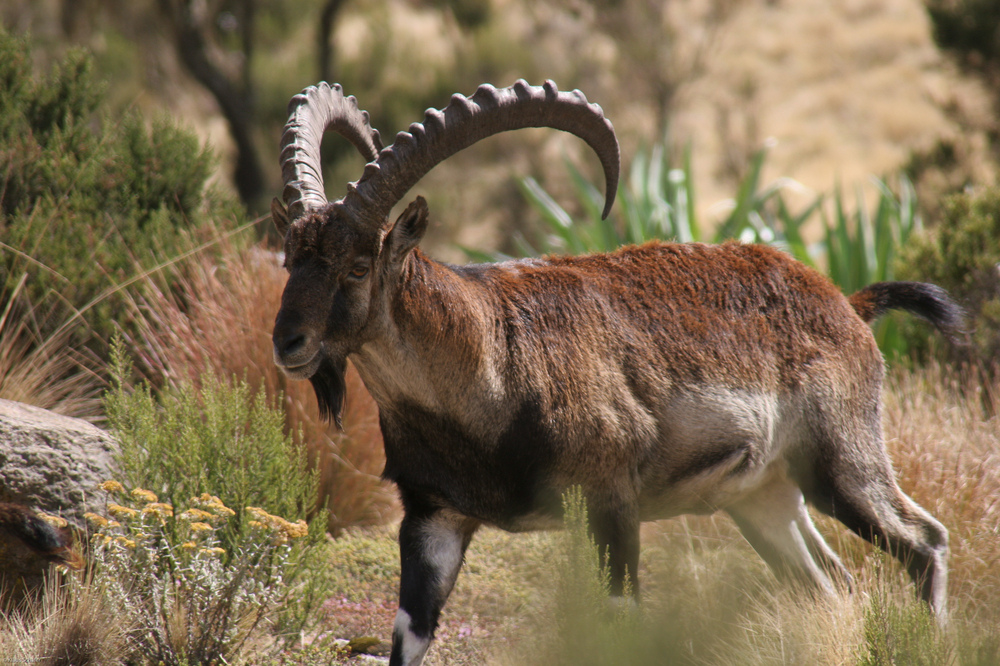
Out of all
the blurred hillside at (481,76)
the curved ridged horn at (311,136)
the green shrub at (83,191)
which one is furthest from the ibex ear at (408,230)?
the blurred hillside at (481,76)

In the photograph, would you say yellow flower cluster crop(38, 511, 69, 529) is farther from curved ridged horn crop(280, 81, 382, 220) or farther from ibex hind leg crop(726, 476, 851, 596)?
ibex hind leg crop(726, 476, 851, 596)

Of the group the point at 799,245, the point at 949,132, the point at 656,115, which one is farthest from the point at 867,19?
the point at 799,245

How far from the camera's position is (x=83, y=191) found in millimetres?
6453

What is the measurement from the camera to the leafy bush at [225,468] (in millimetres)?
3998

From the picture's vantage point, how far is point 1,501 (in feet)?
13.7

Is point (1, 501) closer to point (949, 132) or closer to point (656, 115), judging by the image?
point (656, 115)

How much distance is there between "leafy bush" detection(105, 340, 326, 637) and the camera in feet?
13.1

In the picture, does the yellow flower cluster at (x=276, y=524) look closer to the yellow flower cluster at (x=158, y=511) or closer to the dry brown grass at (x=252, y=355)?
the yellow flower cluster at (x=158, y=511)

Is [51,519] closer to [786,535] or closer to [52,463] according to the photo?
[52,463]

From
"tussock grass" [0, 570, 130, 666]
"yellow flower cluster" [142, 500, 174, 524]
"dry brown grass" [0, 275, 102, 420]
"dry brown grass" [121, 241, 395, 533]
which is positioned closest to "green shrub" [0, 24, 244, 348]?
"dry brown grass" [0, 275, 102, 420]

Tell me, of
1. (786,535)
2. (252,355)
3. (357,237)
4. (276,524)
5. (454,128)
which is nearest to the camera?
(357,237)

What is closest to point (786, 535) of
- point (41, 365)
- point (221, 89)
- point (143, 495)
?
point (143, 495)

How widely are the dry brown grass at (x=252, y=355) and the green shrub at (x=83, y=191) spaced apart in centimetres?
28

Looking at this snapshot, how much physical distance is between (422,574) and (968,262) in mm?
5289
